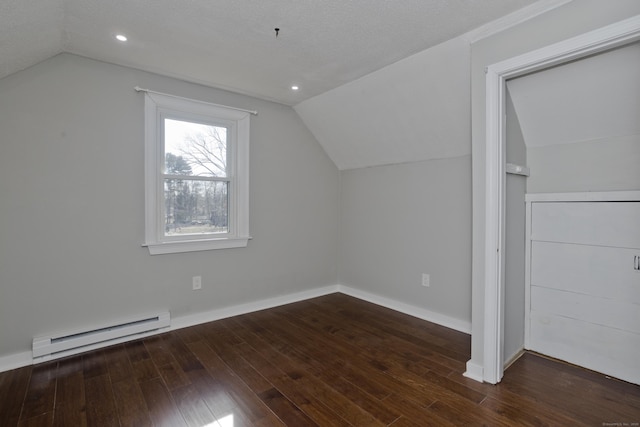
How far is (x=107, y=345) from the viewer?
2.59m

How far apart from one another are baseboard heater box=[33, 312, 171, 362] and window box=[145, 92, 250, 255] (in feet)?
2.04

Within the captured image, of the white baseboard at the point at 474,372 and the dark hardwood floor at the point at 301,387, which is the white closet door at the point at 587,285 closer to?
the dark hardwood floor at the point at 301,387

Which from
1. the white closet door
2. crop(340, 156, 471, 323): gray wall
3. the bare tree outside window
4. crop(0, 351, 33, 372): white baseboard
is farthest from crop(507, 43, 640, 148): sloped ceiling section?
crop(0, 351, 33, 372): white baseboard

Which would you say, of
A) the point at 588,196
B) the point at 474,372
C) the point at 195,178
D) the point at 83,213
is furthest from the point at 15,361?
the point at 588,196

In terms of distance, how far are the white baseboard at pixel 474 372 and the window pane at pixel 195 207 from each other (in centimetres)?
249

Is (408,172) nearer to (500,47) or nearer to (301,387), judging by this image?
(500,47)

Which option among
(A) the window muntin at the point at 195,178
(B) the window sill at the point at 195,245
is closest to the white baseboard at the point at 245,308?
(B) the window sill at the point at 195,245

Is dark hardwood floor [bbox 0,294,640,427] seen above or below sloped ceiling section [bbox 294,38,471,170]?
below

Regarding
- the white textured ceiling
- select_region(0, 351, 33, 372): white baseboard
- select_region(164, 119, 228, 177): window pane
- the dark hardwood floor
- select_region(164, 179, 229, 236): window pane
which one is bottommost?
the dark hardwood floor

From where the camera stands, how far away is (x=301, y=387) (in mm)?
2035

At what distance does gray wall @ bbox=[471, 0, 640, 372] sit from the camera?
5.42 ft

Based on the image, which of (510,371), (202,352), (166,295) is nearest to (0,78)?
(166,295)

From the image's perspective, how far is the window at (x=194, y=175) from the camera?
2.83 m

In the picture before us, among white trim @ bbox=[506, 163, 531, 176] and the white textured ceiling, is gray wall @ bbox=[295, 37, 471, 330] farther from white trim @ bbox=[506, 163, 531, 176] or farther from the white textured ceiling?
white trim @ bbox=[506, 163, 531, 176]
